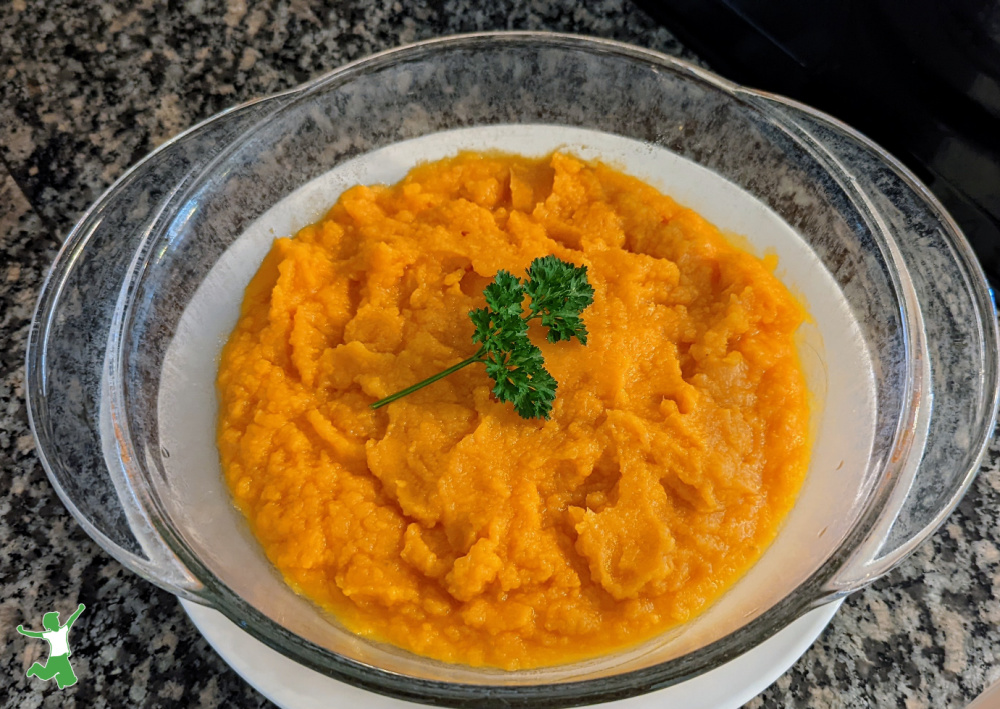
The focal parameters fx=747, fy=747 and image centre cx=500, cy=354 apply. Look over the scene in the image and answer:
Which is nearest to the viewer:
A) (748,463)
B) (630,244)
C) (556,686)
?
(556,686)

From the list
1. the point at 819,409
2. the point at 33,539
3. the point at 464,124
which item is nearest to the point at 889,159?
the point at 819,409

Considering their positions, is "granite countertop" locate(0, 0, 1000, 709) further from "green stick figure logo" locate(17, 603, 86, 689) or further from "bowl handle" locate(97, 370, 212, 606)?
"bowl handle" locate(97, 370, 212, 606)

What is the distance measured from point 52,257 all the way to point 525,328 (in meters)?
1.62

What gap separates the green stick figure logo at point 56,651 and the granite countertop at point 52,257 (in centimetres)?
2

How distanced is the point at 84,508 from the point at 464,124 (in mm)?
1518

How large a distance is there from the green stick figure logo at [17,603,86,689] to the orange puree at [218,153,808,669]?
1.89 ft

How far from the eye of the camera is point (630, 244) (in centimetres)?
215

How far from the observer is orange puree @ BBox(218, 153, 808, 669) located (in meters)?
1.70

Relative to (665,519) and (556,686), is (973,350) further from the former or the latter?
(556,686)

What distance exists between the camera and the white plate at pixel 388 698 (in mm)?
1634

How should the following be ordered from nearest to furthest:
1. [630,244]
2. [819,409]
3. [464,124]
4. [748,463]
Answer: [748,463]
[819,409]
[630,244]
[464,124]

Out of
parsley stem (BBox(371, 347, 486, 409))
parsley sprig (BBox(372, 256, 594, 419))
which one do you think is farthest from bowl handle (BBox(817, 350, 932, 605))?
parsley stem (BBox(371, 347, 486, 409))

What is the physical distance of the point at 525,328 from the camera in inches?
71.6

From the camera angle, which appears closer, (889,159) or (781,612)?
(781,612)
